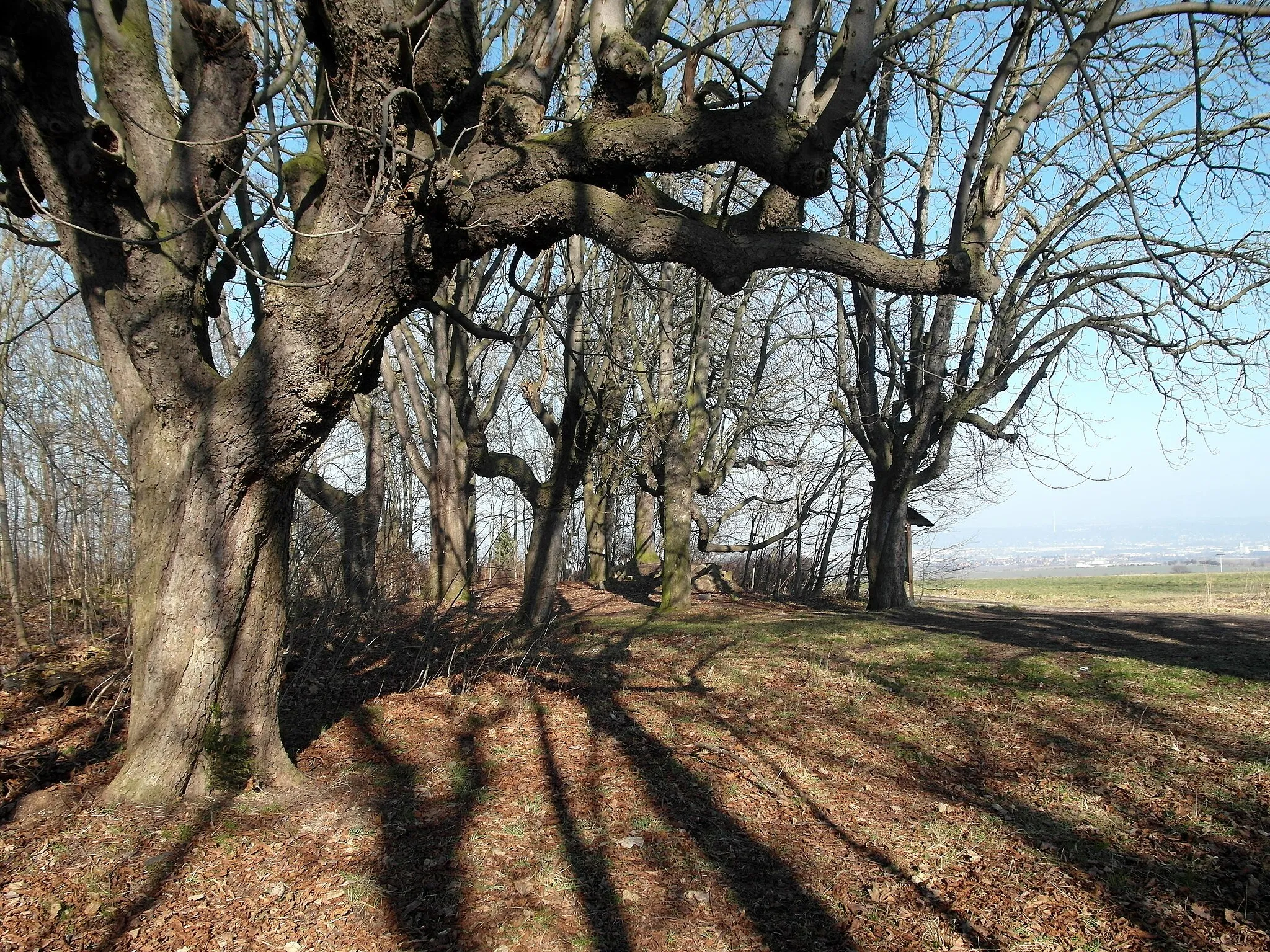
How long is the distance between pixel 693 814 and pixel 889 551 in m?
7.32

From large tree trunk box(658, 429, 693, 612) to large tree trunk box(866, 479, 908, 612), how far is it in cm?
259

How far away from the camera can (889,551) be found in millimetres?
10867

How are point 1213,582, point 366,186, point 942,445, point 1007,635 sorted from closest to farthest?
point 366,186, point 1007,635, point 942,445, point 1213,582

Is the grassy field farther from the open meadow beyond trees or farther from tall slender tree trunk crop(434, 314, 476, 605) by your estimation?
tall slender tree trunk crop(434, 314, 476, 605)

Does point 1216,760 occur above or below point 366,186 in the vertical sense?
below

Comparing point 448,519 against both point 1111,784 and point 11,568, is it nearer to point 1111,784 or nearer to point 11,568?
point 11,568

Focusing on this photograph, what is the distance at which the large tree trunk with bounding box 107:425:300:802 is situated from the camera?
157 inches

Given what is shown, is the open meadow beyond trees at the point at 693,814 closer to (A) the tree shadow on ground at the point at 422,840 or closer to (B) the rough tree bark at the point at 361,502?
(A) the tree shadow on ground at the point at 422,840

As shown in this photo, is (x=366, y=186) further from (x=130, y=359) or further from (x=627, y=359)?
(x=627, y=359)

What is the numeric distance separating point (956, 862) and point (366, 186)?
446cm

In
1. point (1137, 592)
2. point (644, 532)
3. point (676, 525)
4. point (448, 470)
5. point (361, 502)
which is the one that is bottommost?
point (1137, 592)

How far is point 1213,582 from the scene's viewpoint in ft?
59.6

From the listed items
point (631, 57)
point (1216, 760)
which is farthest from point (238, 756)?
point (1216, 760)

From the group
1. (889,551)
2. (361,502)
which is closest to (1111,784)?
(889,551)
